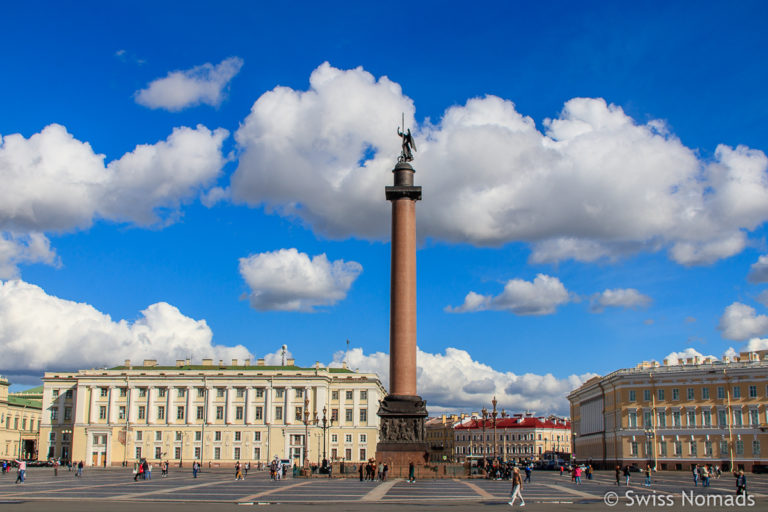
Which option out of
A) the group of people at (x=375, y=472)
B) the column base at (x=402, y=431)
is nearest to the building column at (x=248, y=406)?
the group of people at (x=375, y=472)

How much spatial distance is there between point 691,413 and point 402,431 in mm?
51104

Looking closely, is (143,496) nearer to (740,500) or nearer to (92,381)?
(740,500)

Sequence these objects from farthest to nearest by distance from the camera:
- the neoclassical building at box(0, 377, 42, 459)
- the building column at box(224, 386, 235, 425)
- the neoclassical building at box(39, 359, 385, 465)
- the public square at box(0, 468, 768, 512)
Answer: the neoclassical building at box(0, 377, 42, 459), the building column at box(224, 386, 235, 425), the neoclassical building at box(39, 359, 385, 465), the public square at box(0, 468, 768, 512)

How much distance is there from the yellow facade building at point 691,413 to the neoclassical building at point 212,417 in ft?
112

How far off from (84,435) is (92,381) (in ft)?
24.2

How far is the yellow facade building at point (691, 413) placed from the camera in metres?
89.6

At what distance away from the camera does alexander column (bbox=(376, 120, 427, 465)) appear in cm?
5503

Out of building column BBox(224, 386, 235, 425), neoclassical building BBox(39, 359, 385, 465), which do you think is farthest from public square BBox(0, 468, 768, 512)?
building column BBox(224, 386, 235, 425)

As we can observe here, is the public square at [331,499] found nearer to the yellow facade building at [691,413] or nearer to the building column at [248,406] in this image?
the yellow facade building at [691,413]

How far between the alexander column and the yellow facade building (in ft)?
159

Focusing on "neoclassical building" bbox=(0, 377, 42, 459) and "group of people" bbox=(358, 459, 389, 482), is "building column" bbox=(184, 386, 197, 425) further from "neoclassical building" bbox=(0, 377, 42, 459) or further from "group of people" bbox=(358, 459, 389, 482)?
"group of people" bbox=(358, 459, 389, 482)

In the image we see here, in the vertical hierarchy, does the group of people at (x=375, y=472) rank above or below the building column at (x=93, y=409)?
below

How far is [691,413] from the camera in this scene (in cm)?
9319

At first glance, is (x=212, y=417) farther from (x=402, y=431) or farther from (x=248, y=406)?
(x=402, y=431)
